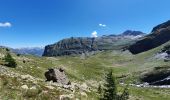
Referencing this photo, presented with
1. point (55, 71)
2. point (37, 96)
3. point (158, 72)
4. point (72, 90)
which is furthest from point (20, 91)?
point (158, 72)

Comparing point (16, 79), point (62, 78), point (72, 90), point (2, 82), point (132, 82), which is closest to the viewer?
point (2, 82)

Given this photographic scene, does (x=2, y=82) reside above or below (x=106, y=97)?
above

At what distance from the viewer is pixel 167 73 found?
7402 inches

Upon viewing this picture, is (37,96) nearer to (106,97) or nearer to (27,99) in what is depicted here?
(27,99)

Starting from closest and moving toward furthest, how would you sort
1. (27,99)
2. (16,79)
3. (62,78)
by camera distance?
(27,99) → (16,79) → (62,78)

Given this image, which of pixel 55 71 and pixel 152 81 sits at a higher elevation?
pixel 55 71

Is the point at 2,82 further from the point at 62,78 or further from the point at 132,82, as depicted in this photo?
the point at 132,82

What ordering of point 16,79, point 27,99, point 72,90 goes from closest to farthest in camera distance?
1. point 27,99
2. point 16,79
3. point 72,90

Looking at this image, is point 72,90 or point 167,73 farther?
point 167,73

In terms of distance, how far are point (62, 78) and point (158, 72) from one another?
15782 cm

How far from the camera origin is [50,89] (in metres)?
29.5

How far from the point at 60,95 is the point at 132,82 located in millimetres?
159573

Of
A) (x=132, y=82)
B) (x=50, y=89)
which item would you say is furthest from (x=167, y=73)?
(x=50, y=89)

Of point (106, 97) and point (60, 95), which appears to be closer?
point (60, 95)
